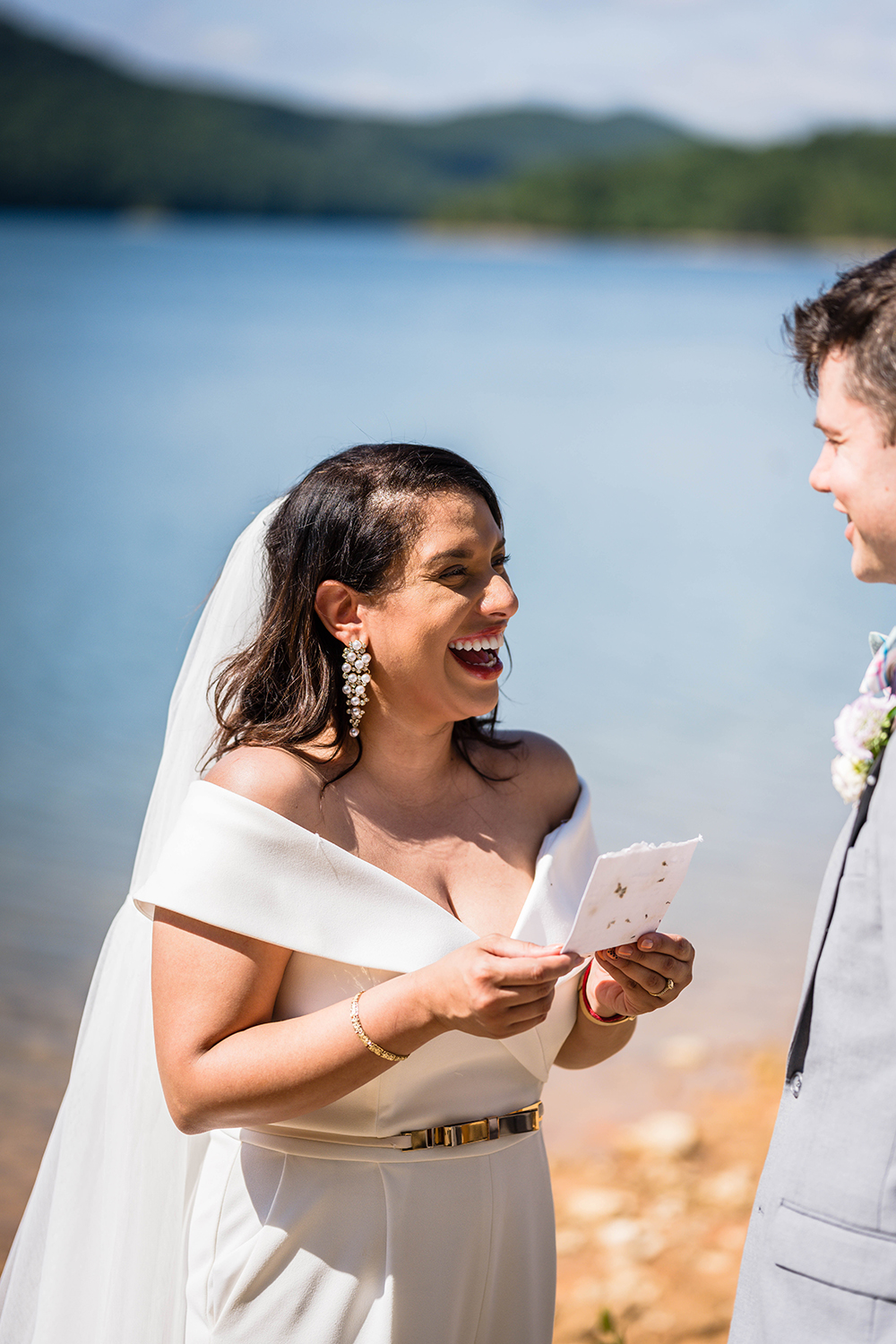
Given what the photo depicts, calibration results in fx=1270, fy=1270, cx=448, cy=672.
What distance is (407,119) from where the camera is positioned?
45.7m

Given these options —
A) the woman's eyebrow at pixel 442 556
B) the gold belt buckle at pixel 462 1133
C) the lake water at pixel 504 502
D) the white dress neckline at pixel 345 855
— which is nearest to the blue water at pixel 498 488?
the lake water at pixel 504 502

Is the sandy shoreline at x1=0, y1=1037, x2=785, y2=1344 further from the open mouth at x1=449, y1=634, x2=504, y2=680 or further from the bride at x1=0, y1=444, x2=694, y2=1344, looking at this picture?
the open mouth at x1=449, y1=634, x2=504, y2=680

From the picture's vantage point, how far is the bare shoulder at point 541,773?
2.57 metres

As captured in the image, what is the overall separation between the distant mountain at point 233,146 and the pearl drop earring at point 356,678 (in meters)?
43.5

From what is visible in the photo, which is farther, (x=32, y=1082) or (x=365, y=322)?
(x=365, y=322)

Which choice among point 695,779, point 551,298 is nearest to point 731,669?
point 695,779

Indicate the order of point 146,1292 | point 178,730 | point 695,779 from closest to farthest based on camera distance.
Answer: point 146,1292 → point 178,730 → point 695,779

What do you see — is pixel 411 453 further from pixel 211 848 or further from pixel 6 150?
pixel 6 150

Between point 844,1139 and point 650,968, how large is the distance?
1.71 feet

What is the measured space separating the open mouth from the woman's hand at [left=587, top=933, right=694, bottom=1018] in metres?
0.54

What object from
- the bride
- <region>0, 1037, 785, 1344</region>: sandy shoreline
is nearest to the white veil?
the bride

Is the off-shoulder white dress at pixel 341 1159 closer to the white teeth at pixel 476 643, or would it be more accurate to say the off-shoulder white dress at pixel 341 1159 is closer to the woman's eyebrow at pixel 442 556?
the white teeth at pixel 476 643

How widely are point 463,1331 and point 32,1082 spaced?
3.74 meters

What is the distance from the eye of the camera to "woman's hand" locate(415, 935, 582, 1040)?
1884 mm
